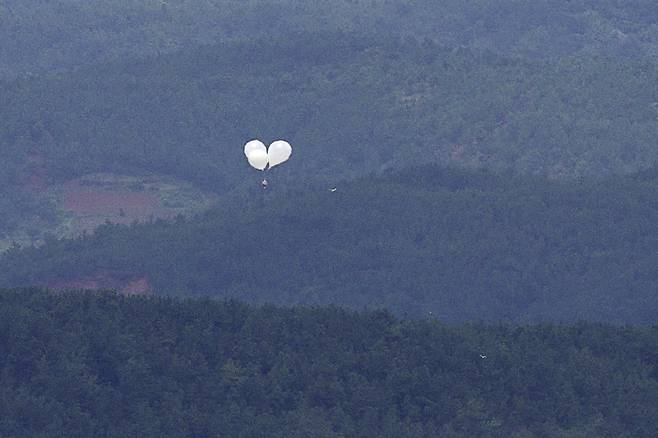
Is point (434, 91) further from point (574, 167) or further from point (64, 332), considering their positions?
point (64, 332)

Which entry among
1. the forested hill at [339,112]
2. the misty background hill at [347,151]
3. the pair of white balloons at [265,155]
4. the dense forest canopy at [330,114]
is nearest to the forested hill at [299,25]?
the misty background hill at [347,151]

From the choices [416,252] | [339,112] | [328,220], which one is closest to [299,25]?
[339,112]

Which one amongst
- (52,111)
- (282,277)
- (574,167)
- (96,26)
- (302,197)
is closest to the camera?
(282,277)

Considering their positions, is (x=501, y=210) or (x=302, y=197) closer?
(x=501, y=210)

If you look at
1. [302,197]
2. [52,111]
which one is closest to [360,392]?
[302,197]

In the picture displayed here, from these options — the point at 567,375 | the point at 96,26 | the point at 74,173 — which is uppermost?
the point at 96,26
